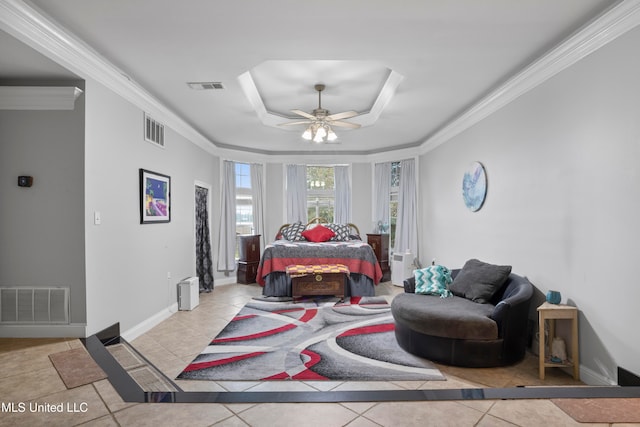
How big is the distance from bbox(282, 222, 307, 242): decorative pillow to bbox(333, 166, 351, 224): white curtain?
108 cm

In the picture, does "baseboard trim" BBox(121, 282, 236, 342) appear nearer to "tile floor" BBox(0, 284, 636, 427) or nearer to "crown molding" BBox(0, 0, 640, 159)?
"tile floor" BBox(0, 284, 636, 427)

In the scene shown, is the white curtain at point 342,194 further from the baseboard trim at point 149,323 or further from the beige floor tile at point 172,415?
the beige floor tile at point 172,415

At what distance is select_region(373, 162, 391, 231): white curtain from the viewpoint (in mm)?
7605

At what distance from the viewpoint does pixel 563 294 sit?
9.96 ft

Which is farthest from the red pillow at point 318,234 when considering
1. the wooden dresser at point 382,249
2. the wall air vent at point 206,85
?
the wall air vent at point 206,85

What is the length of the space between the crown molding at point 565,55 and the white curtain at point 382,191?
294 centimetres

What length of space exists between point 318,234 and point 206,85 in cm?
359

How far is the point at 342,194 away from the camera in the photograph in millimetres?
8000

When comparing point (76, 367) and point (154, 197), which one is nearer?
point (76, 367)

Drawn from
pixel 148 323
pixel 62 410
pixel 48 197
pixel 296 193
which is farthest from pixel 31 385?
pixel 296 193

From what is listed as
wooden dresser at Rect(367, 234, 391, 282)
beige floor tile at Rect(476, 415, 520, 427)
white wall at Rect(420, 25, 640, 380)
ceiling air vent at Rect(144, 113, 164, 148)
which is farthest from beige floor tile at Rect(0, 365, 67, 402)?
wooden dresser at Rect(367, 234, 391, 282)

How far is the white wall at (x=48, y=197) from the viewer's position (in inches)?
120

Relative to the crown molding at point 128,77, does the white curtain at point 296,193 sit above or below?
below

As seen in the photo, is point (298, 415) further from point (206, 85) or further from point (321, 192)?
point (321, 192)
